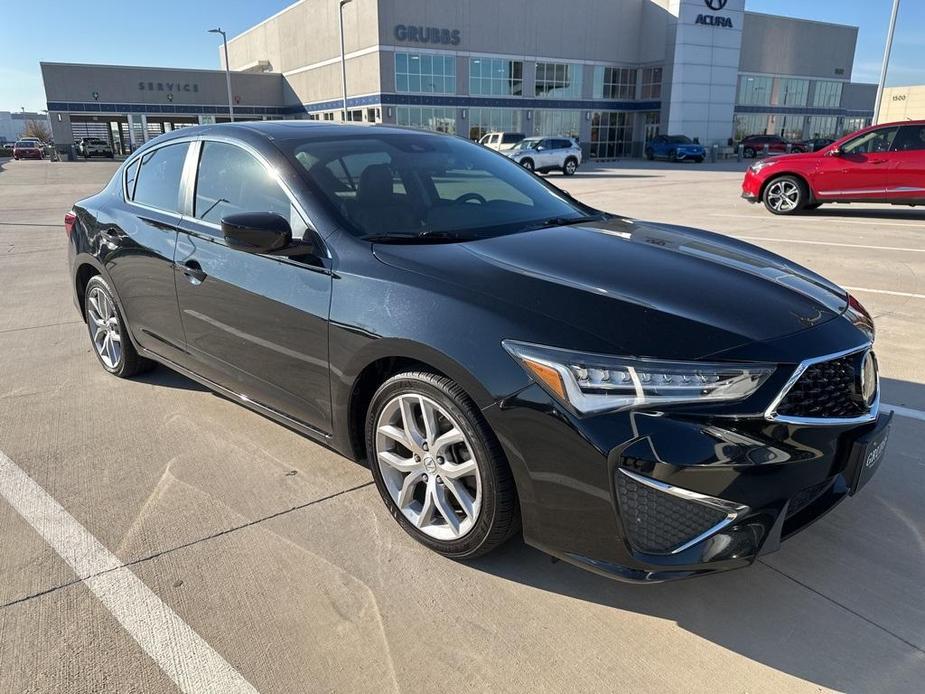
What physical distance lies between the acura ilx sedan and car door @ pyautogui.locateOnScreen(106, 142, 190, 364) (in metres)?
0.03

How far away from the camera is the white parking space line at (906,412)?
3879 millimetres

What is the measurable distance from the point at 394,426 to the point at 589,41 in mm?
54236

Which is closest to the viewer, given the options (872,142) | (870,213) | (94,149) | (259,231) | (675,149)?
(259,231)

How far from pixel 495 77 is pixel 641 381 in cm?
4980

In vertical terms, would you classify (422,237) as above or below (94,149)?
above

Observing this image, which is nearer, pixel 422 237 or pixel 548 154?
pixel 422 237

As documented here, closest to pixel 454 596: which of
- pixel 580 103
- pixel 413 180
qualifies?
pixel 413 180

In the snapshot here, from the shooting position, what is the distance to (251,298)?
3.16 m

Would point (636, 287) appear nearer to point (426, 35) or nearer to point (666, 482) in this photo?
point (666, 482)

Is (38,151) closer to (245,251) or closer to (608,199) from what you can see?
(608,199)

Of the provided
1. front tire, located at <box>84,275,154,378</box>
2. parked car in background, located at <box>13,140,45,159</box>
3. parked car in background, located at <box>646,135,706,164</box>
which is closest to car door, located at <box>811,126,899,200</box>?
front tire, located at <box>84,275,154,378</box>

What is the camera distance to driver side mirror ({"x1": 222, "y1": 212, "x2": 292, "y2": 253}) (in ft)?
9.32

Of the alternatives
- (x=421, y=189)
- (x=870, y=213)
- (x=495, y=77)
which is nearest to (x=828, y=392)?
(x=421, y=189)

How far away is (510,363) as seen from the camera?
7.30 ft
